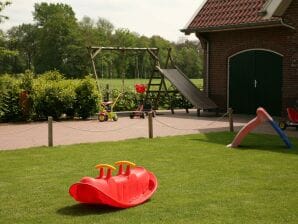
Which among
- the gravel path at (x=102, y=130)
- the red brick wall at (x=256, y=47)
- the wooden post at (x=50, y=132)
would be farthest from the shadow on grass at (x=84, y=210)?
the red brick wall at (x=256, y=47)

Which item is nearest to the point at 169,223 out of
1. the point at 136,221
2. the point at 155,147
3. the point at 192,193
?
the point at 136,221

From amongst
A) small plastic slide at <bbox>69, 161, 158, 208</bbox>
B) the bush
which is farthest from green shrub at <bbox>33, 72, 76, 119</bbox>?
small plastic slide at <bbox>69, 161, 158, 208</bbox>

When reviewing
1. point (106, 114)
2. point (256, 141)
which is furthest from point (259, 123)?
point (106, 114)

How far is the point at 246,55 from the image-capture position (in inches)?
841

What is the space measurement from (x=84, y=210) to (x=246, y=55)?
1565 centimetres

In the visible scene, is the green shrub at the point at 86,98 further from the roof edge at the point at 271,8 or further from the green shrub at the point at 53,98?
the roof edge at the point at 271,8

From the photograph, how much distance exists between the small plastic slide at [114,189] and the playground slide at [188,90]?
14083mm

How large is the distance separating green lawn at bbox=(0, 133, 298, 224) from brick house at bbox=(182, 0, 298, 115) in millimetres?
6425

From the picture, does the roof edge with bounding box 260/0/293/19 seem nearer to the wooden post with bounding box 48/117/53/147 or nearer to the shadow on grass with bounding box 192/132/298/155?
the shadow on grass with bounding box 192/132/298/155

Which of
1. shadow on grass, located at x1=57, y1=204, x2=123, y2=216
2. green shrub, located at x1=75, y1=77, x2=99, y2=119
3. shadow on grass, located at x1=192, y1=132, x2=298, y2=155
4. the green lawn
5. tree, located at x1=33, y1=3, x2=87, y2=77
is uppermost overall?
tree, located at x1=33, y1=3, x2=87, y2=77

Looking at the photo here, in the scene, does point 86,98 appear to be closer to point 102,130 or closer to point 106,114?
point 106,114

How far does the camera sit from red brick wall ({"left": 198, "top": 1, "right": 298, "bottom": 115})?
17984 mm

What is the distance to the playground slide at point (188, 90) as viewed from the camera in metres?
21.6

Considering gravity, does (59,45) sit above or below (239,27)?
above
